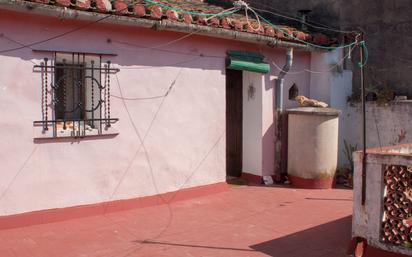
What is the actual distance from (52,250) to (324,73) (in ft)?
23.7

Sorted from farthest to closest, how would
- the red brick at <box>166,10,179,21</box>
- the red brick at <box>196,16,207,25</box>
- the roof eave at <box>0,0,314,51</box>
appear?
A: the red brick at <box>196,16,207,25</box> → the red brick at <box>166,10,179,21</box> → the roof eave at <box>0,0,314,51</box>

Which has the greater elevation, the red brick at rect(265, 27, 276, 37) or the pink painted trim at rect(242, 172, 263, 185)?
the red brick at rect(265, 27, 276, 37)

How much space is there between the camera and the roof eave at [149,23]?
5.79 m

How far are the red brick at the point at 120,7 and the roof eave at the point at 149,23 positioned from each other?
75mm

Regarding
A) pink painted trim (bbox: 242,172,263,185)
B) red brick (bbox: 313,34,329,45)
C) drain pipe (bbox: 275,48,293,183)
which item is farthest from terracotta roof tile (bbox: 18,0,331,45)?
pink painted trim (bbox: 242,172,263,185)

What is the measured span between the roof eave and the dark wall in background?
1456 millimetres

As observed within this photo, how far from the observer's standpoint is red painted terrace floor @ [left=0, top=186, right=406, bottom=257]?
18.1 feet

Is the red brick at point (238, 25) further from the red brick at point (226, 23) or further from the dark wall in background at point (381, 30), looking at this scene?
the dark wall in background at point (381, 30)

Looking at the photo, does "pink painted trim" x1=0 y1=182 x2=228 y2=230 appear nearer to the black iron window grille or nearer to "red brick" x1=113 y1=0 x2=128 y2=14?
the black iron window grille

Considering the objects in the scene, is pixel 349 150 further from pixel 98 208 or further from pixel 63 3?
pixel 63 3

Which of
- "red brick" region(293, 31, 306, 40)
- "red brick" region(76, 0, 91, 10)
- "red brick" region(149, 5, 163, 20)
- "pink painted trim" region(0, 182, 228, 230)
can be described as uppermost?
"red brick" region(293, 31, 306, 40)

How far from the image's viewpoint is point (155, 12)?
7.12 m

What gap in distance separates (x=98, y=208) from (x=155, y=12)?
3.16 m

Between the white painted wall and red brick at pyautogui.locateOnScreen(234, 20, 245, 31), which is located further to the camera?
the white painted wall
